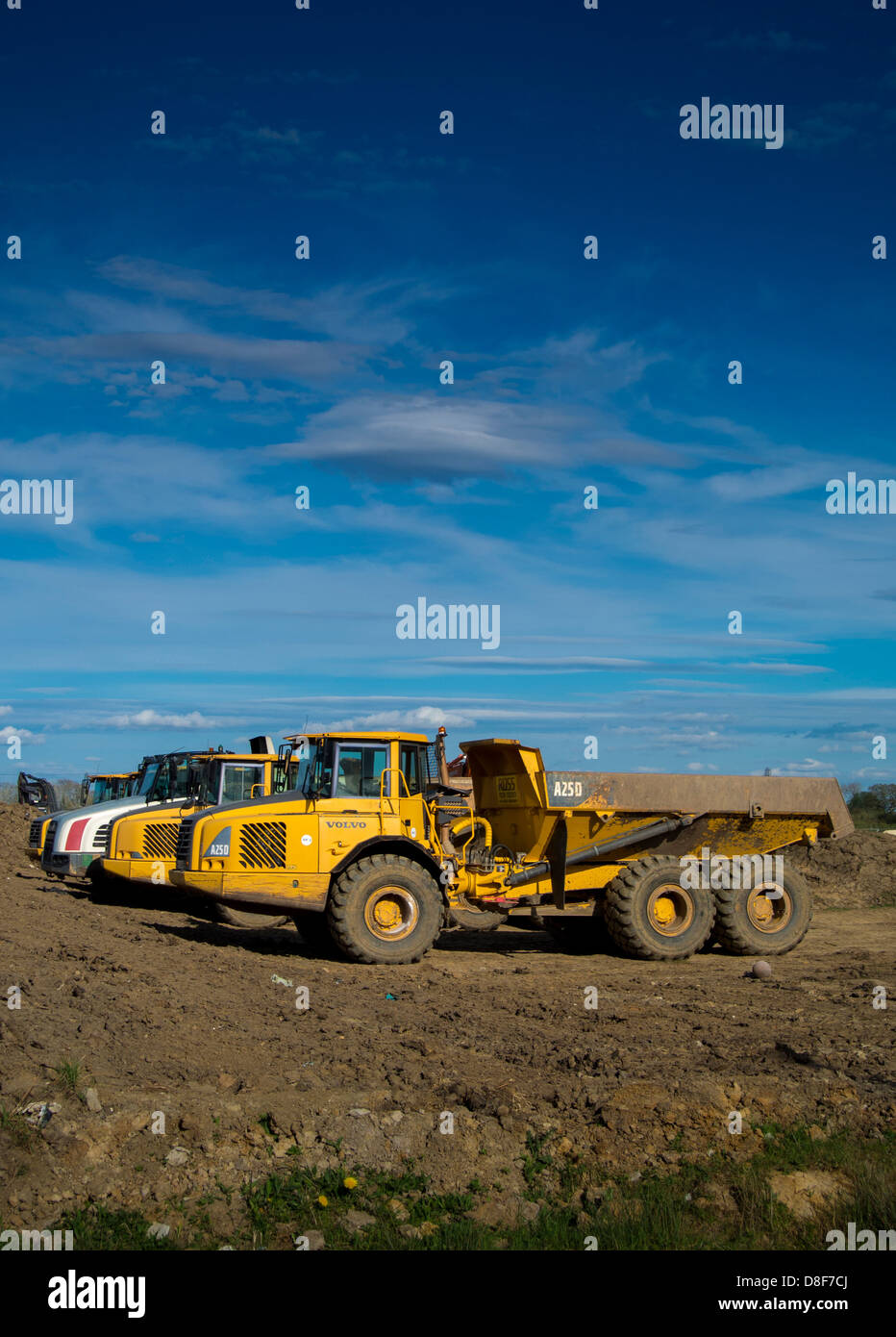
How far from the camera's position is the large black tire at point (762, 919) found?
1355cm

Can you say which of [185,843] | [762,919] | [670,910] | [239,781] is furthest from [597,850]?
[239,781]

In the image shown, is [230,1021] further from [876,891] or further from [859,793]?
[859,793]

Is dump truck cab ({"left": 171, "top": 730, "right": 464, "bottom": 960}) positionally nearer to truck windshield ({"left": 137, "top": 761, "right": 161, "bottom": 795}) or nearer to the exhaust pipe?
the exhaust pipe

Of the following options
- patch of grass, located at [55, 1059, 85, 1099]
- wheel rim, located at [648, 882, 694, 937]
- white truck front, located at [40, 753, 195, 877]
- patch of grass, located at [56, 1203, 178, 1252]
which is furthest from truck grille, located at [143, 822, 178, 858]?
patch of grass, located at [56, 1203, 178, 1252]

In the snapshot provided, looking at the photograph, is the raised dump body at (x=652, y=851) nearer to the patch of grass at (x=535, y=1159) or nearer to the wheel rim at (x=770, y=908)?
the wheel rim at (x=770, y=908)

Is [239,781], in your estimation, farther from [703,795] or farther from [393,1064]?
[393,1064]

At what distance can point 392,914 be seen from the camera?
12.5m

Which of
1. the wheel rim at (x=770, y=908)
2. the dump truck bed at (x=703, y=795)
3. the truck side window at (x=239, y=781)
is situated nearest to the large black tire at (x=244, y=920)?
the truck side window at (x=239, y=781)

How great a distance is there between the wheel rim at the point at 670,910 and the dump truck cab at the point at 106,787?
1017 cm

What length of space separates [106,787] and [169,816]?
5594mm

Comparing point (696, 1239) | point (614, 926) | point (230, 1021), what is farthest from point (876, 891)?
point (696, 1239)

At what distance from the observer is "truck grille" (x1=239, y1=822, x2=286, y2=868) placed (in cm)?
1221

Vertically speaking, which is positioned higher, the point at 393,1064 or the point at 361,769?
the point at 361,769

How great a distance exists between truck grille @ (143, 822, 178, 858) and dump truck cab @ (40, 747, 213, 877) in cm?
126
